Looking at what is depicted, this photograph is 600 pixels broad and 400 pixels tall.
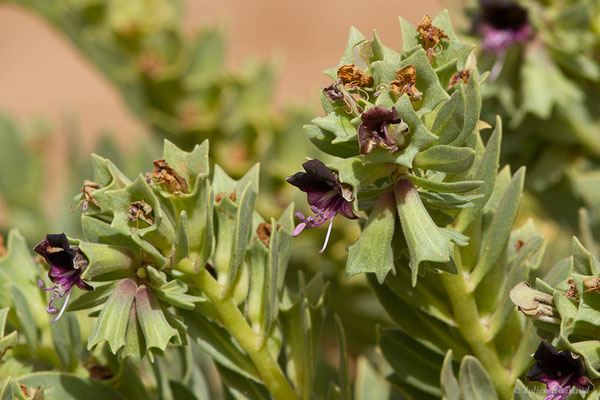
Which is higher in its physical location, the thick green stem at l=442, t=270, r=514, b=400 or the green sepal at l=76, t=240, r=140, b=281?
the green sepal at l=76, t=240, r=140, b=281

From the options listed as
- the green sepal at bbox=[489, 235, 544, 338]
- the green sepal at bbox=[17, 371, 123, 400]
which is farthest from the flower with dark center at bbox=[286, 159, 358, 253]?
the green sepal at bbox=[17, 371, 123, 400]

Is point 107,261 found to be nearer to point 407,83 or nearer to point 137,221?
point 137,221

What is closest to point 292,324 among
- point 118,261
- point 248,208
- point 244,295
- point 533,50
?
point 244,295

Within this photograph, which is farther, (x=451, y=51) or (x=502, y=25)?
(x=502, y=25)

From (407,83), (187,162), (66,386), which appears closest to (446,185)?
(407,83)

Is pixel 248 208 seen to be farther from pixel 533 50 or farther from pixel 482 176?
pixel 533 50

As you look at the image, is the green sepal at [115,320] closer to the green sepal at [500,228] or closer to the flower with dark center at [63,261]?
the flower with dark center at [63,261]

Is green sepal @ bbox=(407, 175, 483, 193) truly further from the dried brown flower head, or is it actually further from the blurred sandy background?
the blurred sandy background
